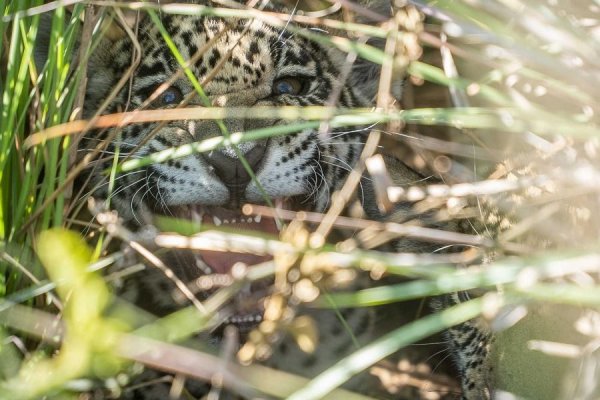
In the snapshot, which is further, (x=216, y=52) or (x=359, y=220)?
(x=216, y=52)

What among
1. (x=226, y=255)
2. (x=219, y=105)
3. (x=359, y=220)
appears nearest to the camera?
(x=359, y=220)

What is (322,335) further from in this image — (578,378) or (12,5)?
(12,5)

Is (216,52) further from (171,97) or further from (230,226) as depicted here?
(230,226)

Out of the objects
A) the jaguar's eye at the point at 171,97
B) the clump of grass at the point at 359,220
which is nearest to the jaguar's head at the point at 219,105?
the jaguar's eye at the point at 171,97

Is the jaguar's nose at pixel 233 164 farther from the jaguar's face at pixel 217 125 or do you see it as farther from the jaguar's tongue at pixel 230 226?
the jaguar's tongue at pixel 230 226

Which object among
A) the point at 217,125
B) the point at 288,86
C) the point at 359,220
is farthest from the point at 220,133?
the point at 359,220

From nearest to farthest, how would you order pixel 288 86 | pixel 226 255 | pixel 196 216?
pixel 196 216 → pixel 226 255 → pixel 288 86
